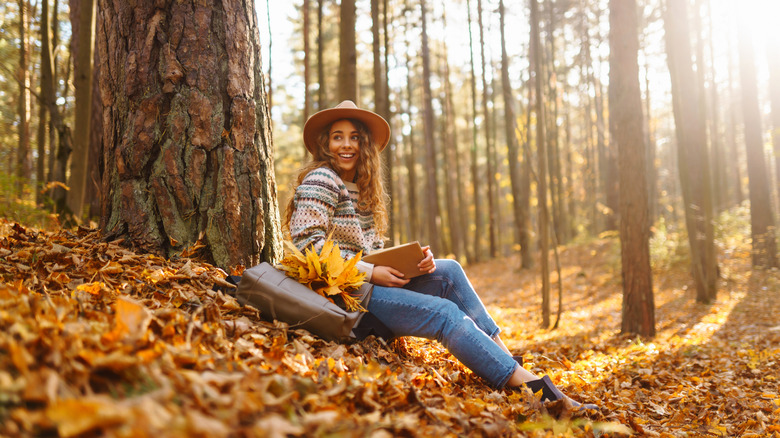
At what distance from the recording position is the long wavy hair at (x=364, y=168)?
3.61 metres

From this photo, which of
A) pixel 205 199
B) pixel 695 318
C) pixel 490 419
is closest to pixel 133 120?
pixel 205 199

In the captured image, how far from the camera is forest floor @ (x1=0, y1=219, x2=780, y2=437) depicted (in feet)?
4.38

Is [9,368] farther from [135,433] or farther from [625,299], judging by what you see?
[625,299]

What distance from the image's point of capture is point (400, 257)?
3102 mm

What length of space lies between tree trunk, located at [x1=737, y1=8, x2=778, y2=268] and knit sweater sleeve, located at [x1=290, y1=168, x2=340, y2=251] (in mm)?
12310

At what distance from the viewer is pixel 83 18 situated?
22.0ft

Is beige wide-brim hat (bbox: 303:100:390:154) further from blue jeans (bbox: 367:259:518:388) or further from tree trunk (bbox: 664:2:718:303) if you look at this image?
tree trunk (bbox: 664:2:718:303)

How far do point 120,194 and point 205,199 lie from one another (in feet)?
1.92

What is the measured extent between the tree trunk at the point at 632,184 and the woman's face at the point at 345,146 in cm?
447

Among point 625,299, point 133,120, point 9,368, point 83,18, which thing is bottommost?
point 625,299

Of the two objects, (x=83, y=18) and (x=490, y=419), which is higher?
(x=83, y=18)

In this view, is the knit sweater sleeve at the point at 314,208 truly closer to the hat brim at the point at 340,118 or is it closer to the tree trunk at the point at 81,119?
the hat brim at the point at 340,118

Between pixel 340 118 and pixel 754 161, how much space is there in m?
13.0

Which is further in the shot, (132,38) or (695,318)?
(695,318)
